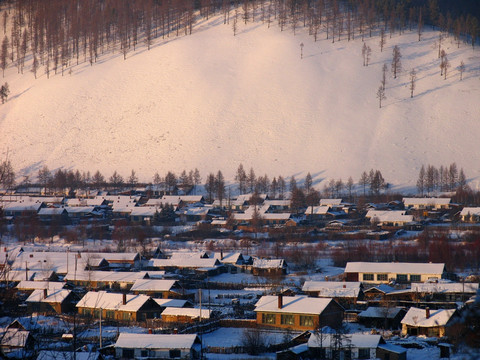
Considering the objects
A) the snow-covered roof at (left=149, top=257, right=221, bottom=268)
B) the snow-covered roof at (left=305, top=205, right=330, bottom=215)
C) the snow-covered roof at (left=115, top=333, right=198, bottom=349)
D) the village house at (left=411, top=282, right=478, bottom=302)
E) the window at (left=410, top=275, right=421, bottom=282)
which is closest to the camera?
the snow-covered roof at (left=115, top=333, right=198, bottom=349)

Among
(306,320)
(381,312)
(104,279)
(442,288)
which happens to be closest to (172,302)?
(306,320)

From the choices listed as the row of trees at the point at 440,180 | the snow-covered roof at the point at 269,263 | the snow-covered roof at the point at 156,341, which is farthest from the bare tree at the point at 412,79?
the snow-covered roof at the point at 156,341

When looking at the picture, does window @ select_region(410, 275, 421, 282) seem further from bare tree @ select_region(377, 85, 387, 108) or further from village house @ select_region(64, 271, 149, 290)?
bare tree @ select_region(377, 85, 387, 108)

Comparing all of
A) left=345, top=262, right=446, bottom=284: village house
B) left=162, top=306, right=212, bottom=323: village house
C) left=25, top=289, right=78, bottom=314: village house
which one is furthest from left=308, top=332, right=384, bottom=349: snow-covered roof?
left=345, top=262, right=446, bottom=284: village house

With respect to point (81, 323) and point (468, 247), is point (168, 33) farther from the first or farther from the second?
point (81, 323)

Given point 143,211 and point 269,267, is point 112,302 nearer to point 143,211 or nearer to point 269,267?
point 269,267

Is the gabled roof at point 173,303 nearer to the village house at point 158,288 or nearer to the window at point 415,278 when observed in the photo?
the village house at point 158,288

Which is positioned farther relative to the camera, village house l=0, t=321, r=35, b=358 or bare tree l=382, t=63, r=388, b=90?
bare tree l=382, t=63, r=388, b=90
